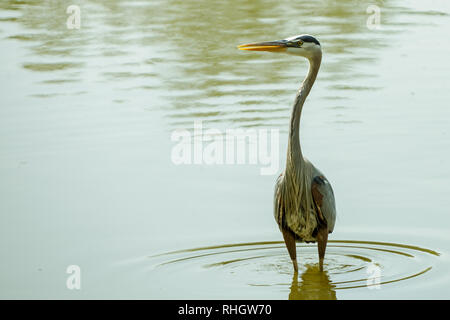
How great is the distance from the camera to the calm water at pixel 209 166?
834cm

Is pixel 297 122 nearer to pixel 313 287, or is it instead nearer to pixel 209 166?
pixel 313 287

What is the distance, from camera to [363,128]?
12.2 metres

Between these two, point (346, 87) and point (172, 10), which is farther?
point (172, 10)

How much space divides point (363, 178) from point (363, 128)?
1.88 m

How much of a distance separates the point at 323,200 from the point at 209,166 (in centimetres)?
329

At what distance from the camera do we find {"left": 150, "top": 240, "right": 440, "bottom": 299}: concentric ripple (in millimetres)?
8109

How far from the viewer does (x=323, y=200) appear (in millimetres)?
8000
